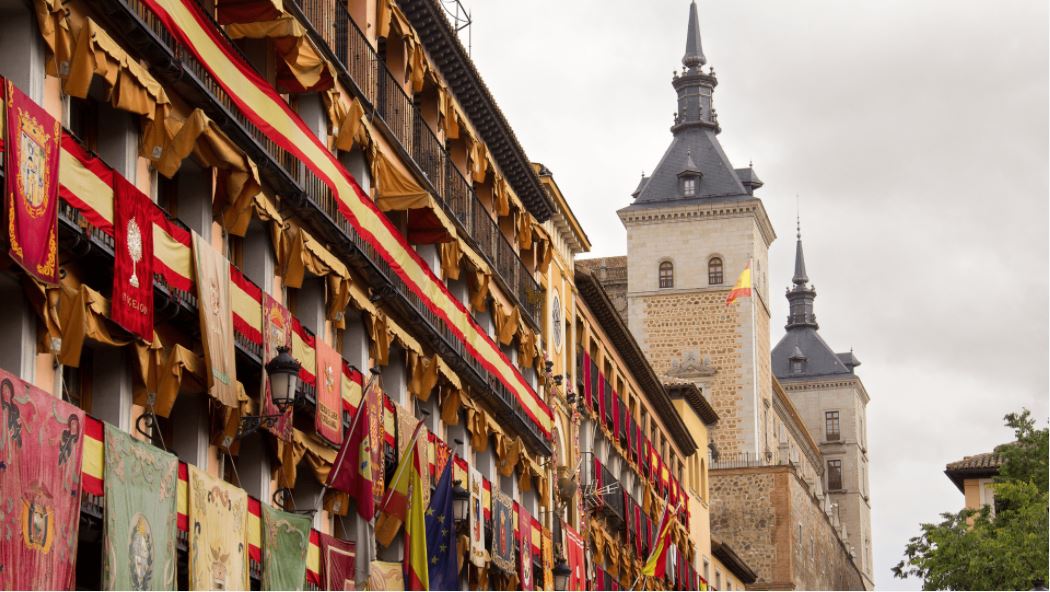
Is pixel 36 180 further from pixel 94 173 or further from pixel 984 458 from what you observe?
pixel 984 458

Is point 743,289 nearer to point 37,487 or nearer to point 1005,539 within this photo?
point 1005,539

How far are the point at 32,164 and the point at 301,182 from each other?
29.8 feet

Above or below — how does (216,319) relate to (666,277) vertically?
below

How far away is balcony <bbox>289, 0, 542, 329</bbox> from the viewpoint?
30.6 meters

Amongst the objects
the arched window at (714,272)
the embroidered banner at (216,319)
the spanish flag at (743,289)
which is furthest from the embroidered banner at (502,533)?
the arched window at (714,272)

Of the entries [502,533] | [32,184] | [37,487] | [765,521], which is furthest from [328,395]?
[765,521]

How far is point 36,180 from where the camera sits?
18875 mm

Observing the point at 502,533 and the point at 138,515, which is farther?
the point at 502,533

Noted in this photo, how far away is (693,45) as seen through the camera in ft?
410

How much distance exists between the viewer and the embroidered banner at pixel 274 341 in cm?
2538

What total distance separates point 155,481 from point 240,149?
17.3 feet

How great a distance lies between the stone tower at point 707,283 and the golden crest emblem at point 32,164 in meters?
89.5

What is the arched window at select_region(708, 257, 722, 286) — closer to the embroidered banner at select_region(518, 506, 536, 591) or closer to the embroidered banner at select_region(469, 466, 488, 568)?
the embroidered banner at select_region(518, 506, 536, 591)

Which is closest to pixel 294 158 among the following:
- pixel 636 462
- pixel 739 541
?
pixel 636 462
